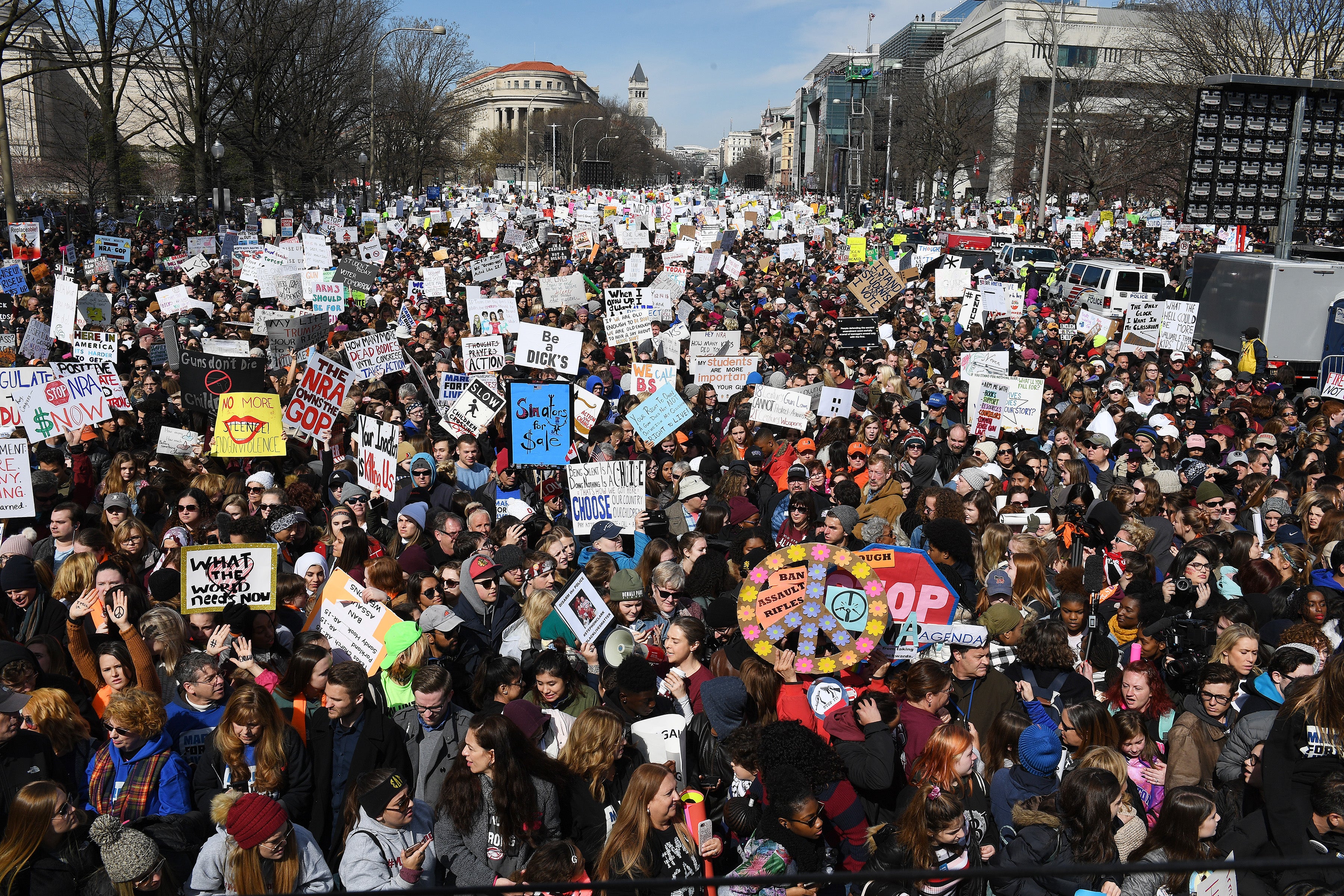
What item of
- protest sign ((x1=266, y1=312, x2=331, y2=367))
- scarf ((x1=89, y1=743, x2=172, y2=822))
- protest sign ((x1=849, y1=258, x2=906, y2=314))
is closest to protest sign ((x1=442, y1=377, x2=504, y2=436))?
protest sign ((x1=266, y1=312, x2=331, y2=367))

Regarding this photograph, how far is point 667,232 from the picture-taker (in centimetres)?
3766

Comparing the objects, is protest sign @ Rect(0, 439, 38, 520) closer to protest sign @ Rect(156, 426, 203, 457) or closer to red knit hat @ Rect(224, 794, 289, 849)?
protest sign @ Rect(156, 426, 203, 457)

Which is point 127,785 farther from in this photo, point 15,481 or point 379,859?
point 15,481

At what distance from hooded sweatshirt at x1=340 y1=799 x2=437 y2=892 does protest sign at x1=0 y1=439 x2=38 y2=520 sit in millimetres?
5007

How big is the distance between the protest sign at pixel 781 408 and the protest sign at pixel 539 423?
2.11 metres

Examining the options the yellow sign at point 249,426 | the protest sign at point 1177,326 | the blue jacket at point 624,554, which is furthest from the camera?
the protest sign at point 1177,326

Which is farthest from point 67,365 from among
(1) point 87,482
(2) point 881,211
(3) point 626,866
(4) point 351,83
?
(2) point 881,211

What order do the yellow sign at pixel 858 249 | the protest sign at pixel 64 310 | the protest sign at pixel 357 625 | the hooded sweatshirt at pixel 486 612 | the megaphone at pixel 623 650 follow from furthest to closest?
the yellow sign at pixel 858 249
the protest sign at pixel 64 310
the hooded sweatshirt at pixel 486 612
the megaphone at pixel 623 650
the protest sign at pixel 357 625

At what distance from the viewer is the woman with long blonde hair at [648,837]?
402 centimetres

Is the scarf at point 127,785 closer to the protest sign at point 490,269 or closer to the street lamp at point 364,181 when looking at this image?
the protest sign at point 490,269

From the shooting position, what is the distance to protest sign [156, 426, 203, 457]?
367 inches

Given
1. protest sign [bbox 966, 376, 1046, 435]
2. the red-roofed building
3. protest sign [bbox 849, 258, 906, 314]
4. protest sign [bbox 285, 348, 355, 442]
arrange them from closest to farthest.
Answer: protest sign [bbox 285, 348, 355, 442]
protest sign [bbox 966, 376, 1046, 435]
protest sign [bbox 849, 258, 906, 314]
the red-roofed building

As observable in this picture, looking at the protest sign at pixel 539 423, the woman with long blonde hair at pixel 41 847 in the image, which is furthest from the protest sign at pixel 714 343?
the woman with long blonde hair at pixel 41 847

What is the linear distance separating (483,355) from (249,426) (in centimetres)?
393
